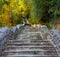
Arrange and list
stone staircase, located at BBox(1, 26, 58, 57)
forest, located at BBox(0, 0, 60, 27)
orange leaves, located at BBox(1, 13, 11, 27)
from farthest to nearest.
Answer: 1. orange leaves, located at BBox(1, 13, 11, 27)
2. forest, located at BBox(0, 0, 60, 27)
3. stone staircase, located at BBox(1, 26, 58, 57)

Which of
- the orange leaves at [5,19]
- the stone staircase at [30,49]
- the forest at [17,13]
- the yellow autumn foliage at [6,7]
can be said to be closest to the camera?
the stone staircase at [30,49]

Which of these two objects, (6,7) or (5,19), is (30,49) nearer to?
(5,19)

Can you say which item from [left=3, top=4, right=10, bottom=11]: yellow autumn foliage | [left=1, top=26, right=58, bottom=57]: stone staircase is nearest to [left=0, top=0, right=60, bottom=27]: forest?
[left=3, top=4, right=10, bottom=11]: yellow autumn foliage

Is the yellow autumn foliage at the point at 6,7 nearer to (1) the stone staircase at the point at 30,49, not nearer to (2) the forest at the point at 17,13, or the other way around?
(2) the forest at the point at 17,13

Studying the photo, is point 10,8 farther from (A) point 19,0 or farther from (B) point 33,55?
(B) point 33,55

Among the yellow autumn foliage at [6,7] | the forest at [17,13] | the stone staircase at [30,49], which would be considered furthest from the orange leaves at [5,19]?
the stone staircase at [30,49]

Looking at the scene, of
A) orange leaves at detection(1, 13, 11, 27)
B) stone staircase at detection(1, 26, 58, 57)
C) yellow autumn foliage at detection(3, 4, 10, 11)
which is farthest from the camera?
yellow autumn foliage at detection(3, 4, 10, 11)

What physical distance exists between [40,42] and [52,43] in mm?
624

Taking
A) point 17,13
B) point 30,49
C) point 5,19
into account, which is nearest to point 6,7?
point 17,13

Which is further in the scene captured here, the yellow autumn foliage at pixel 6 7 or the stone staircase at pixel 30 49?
the yellow autumn foliage at pixel 6 7

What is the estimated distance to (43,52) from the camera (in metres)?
10.7

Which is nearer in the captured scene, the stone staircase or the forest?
the stone staircase

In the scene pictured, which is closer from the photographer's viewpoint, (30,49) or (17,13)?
(30,49)

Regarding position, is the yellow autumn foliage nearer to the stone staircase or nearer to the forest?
the forest
